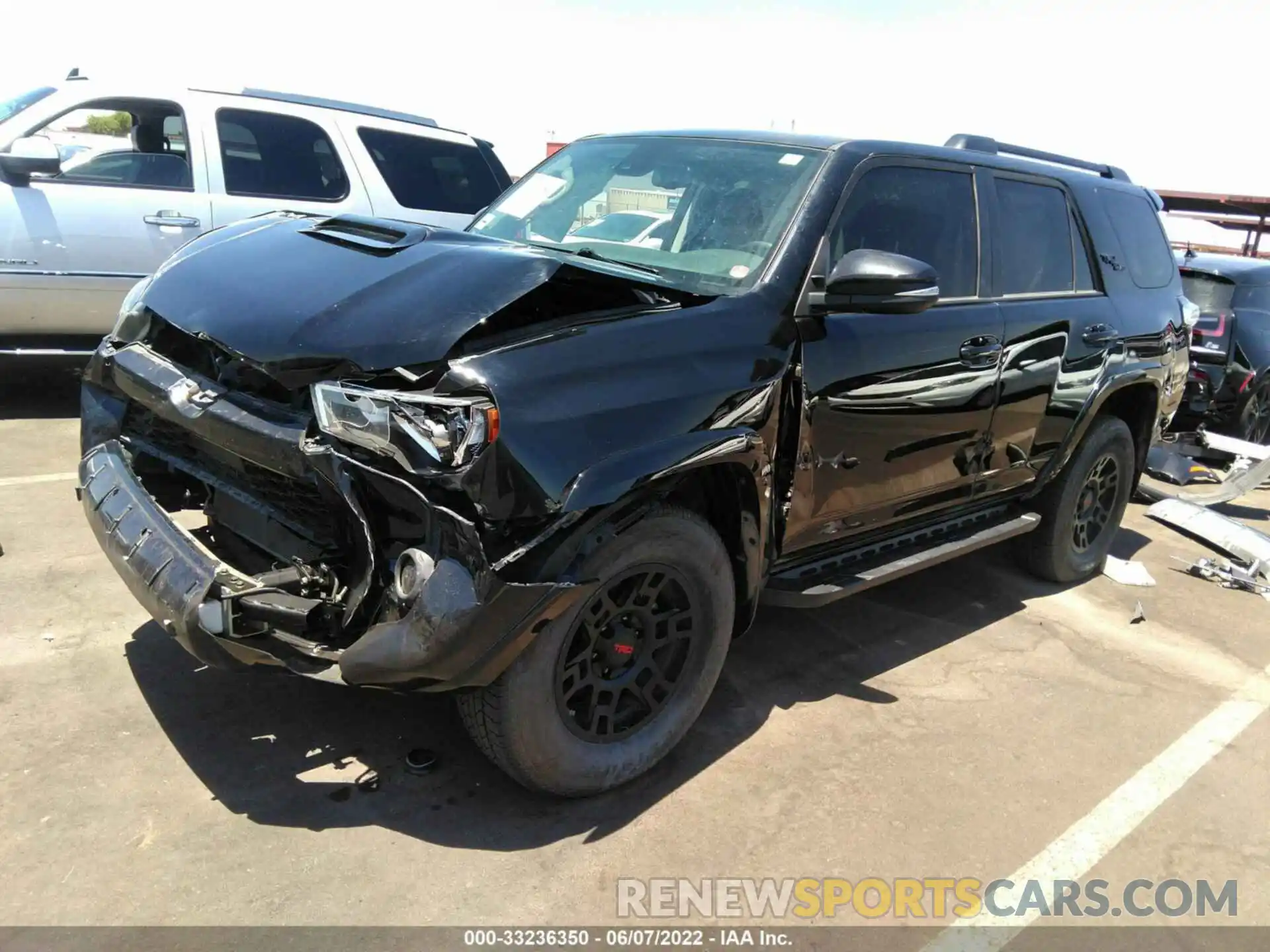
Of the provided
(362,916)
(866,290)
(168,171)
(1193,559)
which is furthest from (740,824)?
(168,171)

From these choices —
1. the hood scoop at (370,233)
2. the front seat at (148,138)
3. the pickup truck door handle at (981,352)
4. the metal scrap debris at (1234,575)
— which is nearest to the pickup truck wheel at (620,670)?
the hood scoop at (370,233)

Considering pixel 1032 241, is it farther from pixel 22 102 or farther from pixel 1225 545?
pixel 22 102

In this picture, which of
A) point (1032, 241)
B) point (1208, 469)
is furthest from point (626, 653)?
point (1208, 469)

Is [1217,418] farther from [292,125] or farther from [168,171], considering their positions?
[168,171]

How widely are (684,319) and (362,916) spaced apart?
1819mm

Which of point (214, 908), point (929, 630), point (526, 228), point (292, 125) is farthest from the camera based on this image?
point (292, 125)

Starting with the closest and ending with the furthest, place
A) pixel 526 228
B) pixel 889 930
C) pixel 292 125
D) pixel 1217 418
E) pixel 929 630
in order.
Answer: pixel 889 930 < pixel 526 228 < pixel 929 630 < pixel 292 125 < pixel 1217 418

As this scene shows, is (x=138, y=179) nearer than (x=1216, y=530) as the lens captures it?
No

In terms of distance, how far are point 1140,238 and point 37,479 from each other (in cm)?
605

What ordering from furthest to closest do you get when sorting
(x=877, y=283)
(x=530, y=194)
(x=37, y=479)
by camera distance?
1. (x=37, y=479)
2. (x=530, y=194)
3. (x=877, y=283)

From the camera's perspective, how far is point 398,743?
3.11 metres

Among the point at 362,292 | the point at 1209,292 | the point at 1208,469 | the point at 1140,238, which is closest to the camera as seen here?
the point at 362,292

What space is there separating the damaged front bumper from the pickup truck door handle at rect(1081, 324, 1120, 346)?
3.17 m

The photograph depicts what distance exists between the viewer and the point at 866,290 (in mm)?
3090
